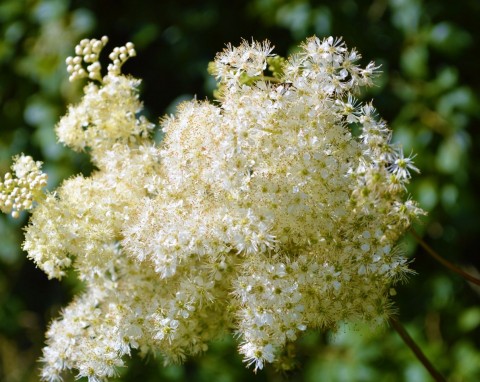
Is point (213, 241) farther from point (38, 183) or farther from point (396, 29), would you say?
point (396, 29)

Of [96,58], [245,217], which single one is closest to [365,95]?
[96,58]

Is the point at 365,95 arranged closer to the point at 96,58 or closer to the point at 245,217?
the point at 96,58

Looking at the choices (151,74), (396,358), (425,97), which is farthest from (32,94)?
(396,358)

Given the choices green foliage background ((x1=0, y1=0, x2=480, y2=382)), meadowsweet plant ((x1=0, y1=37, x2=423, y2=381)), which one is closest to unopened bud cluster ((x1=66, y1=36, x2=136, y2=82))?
meadowsweet plant ((x1=0, y1=37, x2=423, y2=381))

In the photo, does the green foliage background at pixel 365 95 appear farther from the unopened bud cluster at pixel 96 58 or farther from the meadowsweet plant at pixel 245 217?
the meadowsweet plant at pixel 245 217

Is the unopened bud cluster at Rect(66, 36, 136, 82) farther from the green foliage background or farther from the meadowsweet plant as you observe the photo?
the green foliage background

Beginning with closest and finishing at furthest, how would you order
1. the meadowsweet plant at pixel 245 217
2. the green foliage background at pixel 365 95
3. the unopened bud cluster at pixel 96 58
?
the meadowsweet plant at pixel 245 217 → the unopened bud cluster at pixel 96 58 → the green foliage background at pixel 365 95

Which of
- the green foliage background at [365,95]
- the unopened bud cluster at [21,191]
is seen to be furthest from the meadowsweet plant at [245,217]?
the green foliage background at [365,95]
